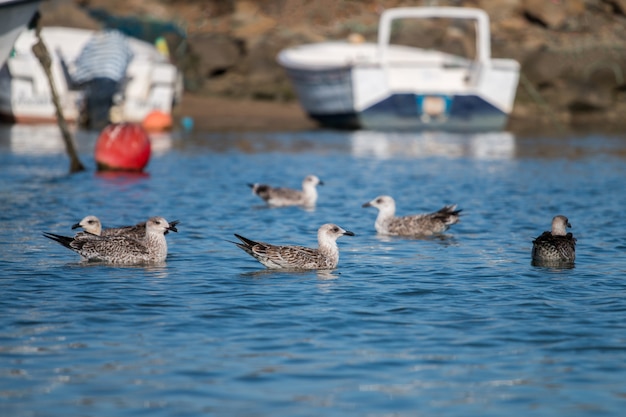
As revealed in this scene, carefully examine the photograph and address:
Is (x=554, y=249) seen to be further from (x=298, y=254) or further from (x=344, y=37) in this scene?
(x=344, y=37)

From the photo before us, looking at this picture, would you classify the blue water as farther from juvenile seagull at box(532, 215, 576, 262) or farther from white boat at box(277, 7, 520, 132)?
white boat at box(277, 7, 520, 132)

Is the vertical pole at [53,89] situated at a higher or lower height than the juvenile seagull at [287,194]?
higher

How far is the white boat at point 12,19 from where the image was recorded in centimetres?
2020

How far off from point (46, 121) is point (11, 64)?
2622 millimetres

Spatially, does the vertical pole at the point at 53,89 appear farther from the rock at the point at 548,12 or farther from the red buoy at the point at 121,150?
the rock at the point at 548,12

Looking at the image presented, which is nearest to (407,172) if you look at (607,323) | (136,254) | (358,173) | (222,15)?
(358,173)

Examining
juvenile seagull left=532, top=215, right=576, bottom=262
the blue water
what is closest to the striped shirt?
the blue water

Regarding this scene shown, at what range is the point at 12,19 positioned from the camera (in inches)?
807

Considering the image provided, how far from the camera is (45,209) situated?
18.5 metres

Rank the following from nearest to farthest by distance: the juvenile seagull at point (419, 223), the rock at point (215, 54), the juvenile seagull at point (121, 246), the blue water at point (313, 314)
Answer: the blue water at point (313, 314), the juvenile seagull at point (121, 246), the juvenile seagull at point (419, 223), the rock at point (215, 54)

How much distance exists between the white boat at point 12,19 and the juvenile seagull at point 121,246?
7.75 meters

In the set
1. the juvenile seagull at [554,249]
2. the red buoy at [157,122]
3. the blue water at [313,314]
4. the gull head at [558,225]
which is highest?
the red buoy at [157,122]

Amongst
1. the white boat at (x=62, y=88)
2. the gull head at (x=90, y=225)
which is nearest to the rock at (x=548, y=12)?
the white boat at (x=62, y=88)

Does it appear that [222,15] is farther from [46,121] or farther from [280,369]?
[280,369]
